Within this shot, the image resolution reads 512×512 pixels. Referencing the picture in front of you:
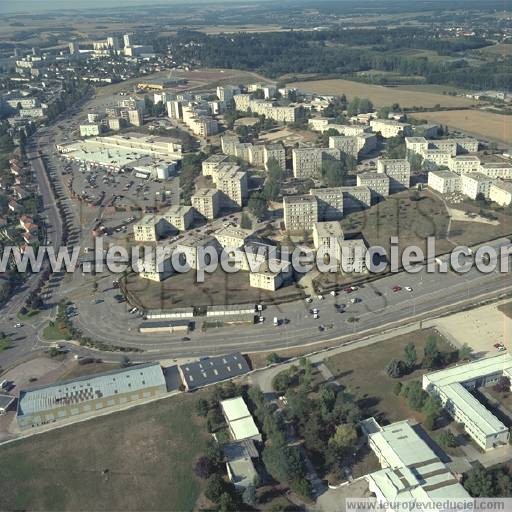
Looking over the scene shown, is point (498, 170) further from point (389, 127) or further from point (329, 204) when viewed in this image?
point (389, 127)

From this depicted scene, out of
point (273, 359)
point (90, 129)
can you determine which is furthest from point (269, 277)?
point (90, 129)

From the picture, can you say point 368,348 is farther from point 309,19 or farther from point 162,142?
point 309,19

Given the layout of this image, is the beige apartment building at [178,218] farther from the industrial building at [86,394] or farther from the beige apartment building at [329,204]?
the industrial building at [86,394]

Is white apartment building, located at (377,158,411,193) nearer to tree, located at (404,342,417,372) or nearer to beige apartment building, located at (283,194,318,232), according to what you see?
beige apartment building, located at (283,194,318,232)

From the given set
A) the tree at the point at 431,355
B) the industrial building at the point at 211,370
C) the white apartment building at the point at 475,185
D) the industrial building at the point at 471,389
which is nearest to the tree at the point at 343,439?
the industrial building at the point at 471,389

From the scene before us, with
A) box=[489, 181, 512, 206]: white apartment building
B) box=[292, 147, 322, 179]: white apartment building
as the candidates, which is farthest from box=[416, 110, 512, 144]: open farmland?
box=[292, 147, 322, 179]: white apartment building

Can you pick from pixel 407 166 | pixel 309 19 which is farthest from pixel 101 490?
pixel 309 19
